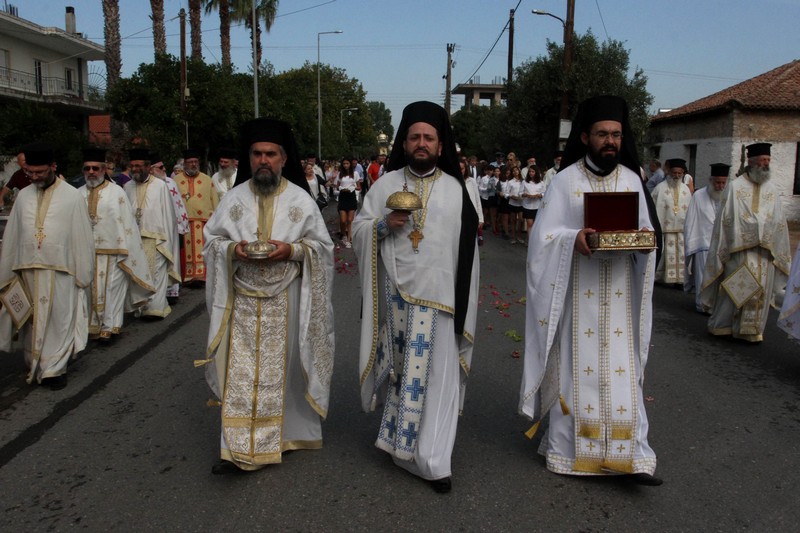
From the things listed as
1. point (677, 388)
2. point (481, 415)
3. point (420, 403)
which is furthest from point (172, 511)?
point (677, 388)

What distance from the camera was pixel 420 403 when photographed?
4.41m

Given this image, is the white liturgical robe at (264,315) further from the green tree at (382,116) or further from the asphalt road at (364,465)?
Answer: the green tree at (382,116)

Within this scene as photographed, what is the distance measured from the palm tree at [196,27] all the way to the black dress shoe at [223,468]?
29960 millimetres

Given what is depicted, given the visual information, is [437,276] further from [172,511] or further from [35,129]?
[35,129]

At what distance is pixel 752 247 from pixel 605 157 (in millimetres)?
4657

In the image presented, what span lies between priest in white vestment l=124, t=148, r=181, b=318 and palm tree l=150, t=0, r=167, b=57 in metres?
21.0

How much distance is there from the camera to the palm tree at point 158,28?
28.0 meters

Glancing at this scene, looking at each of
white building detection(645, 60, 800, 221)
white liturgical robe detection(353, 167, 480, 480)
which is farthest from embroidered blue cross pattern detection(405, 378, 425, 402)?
white building detection(645, 60, 800, 221)

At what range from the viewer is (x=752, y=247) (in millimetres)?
8234

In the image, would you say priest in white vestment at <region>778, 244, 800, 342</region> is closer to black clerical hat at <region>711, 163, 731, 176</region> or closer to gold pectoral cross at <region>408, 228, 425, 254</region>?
black clerical hat at <region>711, 163, 731, 176</region>

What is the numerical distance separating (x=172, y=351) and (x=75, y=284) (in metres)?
1.42

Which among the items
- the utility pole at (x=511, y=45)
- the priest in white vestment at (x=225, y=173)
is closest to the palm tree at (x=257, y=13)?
the utility pole at (x=511, y=45)

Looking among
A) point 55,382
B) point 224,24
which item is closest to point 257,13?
point 224,24

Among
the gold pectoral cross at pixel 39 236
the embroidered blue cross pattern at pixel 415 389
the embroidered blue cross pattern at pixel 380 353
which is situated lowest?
the embroidered blue cross pattern at pixel 415 389
